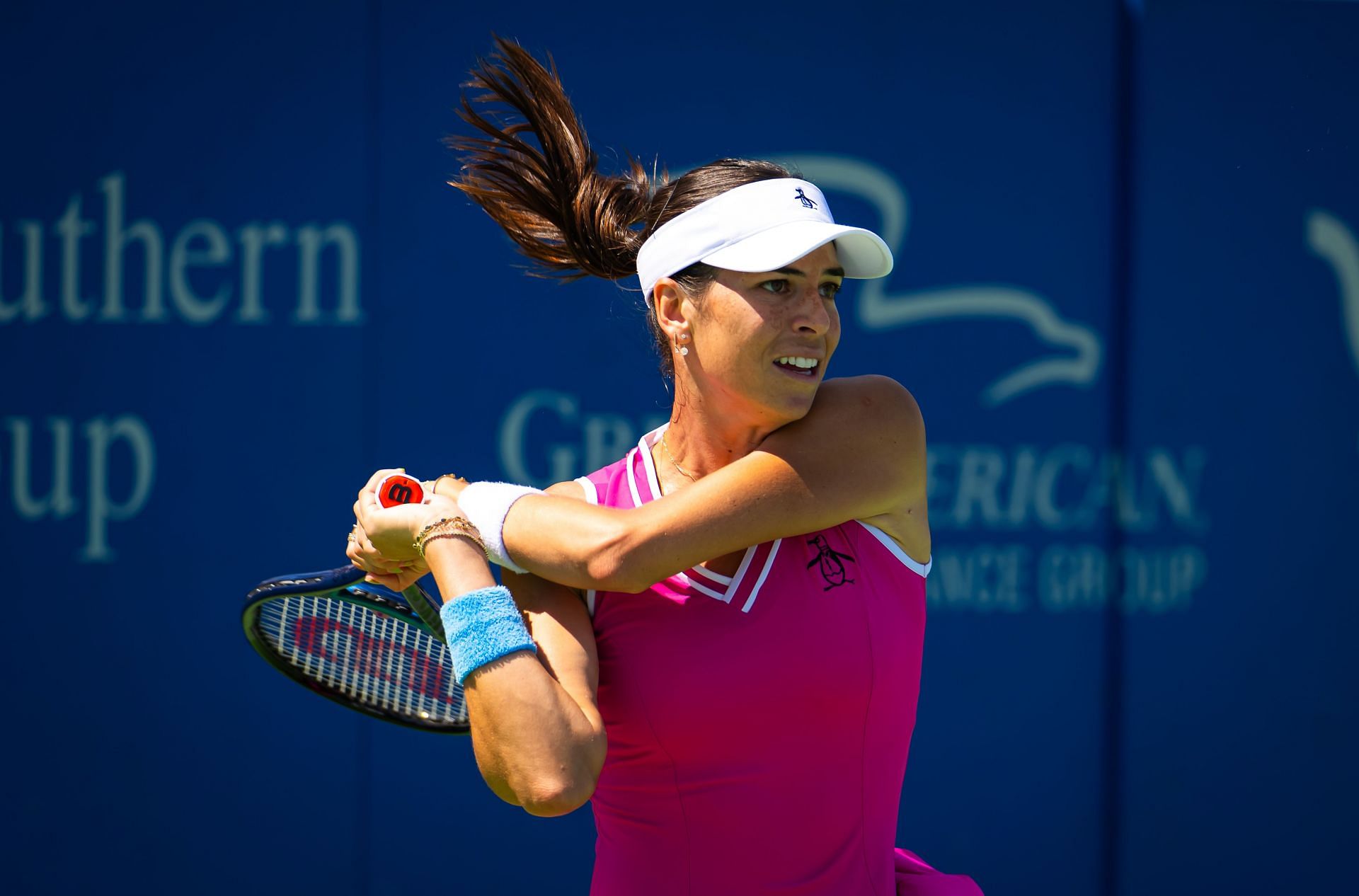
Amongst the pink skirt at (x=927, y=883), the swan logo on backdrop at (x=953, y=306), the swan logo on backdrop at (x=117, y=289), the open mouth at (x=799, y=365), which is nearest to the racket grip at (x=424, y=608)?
the open mouth at (x=799, y=365)

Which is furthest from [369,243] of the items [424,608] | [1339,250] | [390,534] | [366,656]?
[1339,250]

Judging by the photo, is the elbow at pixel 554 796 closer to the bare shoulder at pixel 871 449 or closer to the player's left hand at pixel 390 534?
the player's left hand at pixel 390 534

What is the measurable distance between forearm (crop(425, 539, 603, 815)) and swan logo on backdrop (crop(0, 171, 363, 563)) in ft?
8.28

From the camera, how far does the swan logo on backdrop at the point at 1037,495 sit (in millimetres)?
4293

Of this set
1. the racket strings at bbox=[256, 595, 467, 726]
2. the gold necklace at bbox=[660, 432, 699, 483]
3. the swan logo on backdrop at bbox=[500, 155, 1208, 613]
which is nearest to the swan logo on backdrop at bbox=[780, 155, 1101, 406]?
the swan logo on backdrop at bbox=[500, 155, 1208, 613]

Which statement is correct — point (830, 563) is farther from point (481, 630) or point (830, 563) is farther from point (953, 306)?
point (953, 306)

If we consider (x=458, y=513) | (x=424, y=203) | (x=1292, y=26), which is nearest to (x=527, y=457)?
(x=424, y=203)

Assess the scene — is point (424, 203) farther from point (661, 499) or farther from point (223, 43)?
point (661, 499)

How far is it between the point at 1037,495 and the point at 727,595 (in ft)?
8.62

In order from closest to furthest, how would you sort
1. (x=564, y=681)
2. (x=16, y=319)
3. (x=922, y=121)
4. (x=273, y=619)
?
(x=564, y=681) → (x=273, y=619) → (x=16, y=319) → (x=922, y=121)

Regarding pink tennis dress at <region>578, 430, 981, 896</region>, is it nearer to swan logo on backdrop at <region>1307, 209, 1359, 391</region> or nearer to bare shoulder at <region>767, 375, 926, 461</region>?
bare shoulder at <region>767, 375, 926, 461</region>

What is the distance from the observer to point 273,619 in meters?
2.37

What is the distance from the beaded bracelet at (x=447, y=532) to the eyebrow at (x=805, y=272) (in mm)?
559

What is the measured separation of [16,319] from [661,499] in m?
2.86
